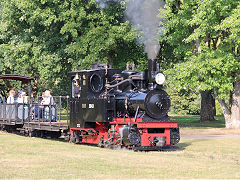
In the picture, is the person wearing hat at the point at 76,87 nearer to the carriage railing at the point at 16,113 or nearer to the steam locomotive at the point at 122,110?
the steam locomotive at the point at 122,110

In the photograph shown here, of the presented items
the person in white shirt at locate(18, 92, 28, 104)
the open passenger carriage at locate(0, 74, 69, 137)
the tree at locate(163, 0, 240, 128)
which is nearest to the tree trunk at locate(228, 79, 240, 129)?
the tree at locate(163, 0, 240, 128)

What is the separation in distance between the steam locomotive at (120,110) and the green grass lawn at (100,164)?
1.19 m

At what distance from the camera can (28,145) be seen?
16250 millimetres

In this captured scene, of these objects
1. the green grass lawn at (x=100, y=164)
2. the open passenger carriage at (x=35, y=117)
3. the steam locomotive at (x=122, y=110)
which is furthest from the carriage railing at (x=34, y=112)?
the green grass lawn at (x=100, y=164)

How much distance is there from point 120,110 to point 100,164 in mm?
5808

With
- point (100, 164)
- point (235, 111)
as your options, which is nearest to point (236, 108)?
point (235, 111)

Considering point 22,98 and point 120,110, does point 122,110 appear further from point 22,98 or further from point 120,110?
point 22,98

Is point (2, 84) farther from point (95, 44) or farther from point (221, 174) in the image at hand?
point (221, 174)

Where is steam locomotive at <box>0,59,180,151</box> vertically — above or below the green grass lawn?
above

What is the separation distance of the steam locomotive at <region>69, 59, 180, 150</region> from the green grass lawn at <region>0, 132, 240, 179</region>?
1207 millimetres

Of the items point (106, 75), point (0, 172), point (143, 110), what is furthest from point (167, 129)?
point (0, 172)

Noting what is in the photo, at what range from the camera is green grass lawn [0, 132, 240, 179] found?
10375 millimetres

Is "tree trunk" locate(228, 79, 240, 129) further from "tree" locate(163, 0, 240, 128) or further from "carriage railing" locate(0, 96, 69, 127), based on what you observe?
"carriage railing" locate(0, 96, 69, 127)

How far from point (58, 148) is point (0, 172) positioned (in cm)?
517
